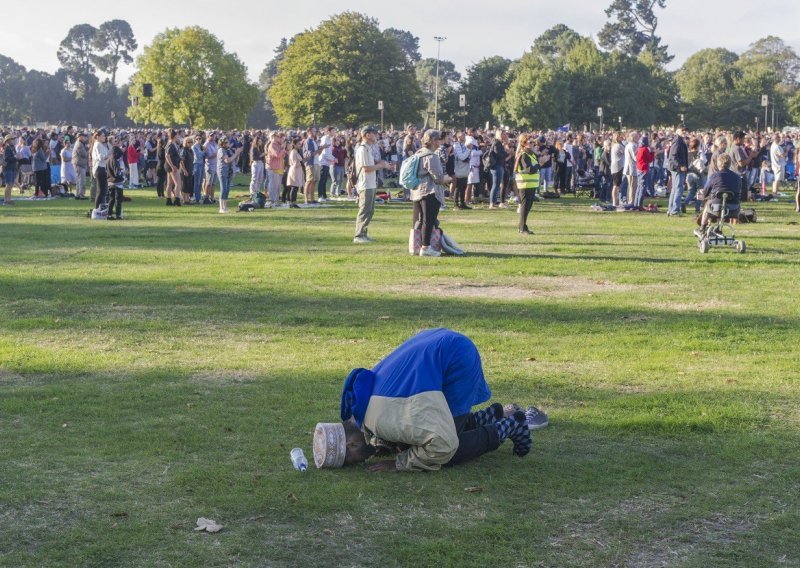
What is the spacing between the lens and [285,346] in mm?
10641

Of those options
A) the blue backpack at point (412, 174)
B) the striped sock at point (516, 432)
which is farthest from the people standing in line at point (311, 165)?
the striped sock at point (516, 432)

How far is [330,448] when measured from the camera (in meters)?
6.81

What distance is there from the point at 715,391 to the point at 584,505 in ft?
9.76

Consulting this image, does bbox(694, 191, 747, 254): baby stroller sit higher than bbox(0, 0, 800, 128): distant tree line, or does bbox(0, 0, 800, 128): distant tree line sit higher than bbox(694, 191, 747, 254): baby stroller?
bbox(0, 0, 800, 128): distant tree line

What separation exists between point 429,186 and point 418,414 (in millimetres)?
10684

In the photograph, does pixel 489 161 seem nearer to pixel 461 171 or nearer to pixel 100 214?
pixel 461 171

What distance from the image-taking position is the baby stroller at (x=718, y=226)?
1767 centimetres

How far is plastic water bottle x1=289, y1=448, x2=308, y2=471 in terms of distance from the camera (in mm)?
6805

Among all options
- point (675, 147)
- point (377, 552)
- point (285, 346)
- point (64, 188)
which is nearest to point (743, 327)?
point (285, 346)

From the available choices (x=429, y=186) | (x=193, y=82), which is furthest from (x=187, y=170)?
(x=193, y=82)

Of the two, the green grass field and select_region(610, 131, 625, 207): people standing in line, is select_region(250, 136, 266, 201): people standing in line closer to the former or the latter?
select_region(610, 131, 625, 207): people standing in line

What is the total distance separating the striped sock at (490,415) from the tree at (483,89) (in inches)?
3490

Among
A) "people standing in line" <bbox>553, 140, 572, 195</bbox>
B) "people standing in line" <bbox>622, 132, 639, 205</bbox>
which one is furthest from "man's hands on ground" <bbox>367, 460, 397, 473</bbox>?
"people standing in line" <bbox>553, 140, 572, 195</bbox>

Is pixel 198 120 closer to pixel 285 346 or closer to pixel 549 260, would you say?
pixel 549 260
